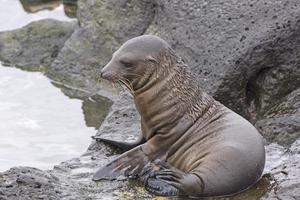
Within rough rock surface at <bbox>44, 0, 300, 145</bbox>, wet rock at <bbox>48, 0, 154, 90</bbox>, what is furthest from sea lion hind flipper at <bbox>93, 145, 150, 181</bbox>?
wet rock at <bbox>48, 0, 154, 90</bbox>

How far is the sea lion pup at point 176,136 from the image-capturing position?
5918 mm

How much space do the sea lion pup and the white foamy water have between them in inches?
110

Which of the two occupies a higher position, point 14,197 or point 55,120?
point 14,197

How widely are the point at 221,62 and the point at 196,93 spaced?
1.97 metres

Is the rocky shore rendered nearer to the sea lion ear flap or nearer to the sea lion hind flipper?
the sea lion hind flipper

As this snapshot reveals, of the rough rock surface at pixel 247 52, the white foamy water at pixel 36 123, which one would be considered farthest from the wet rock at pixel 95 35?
the rough rock surface at pixel 247 52

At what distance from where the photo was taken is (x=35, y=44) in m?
12.4

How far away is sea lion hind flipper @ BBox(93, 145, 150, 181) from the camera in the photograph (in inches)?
245

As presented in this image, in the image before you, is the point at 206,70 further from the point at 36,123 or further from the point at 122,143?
the point at 36,123

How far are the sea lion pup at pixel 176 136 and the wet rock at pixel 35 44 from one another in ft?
19.7

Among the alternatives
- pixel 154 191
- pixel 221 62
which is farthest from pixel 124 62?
pixel 221 62

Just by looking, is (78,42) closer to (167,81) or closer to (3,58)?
(3,58)

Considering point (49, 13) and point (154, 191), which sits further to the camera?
point (49, 13)

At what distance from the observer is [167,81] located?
6.43m
